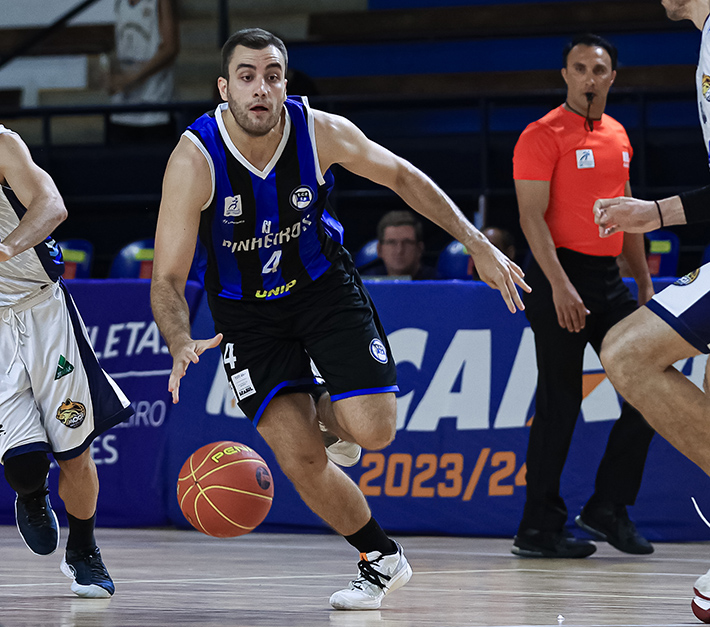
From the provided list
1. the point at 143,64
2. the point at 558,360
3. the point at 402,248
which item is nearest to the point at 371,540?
the point at 558,360

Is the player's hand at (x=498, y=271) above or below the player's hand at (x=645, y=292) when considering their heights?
above

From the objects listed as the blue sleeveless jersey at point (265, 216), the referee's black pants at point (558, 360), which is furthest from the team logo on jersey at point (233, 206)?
the referee's black pants at point (558, 360)

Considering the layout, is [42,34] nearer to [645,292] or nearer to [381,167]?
[645,292]

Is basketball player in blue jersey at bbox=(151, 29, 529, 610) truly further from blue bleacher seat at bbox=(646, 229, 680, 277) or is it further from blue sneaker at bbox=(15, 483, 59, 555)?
blue bleacher seat at bbox=(646, 229, 680, 277)

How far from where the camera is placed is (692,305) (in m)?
3.28

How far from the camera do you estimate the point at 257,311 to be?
403 cm

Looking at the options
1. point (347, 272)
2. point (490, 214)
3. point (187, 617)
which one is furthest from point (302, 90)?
point (187, 617)

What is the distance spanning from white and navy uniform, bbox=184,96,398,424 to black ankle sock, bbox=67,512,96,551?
2.58 ft

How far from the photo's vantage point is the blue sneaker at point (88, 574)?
158 inches

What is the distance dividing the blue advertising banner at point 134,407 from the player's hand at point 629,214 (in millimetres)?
3338

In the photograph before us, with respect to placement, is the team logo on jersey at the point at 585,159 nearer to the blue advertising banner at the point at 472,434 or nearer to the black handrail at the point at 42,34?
the blue advertising banner at the point at 472,434

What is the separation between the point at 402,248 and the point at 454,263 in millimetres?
1169

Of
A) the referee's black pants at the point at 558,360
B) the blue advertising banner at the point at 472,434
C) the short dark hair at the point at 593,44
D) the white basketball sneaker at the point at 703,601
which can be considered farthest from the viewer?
the blue advertising banner at the point at 472,434

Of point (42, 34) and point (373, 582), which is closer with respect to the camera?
point (373, 582)
